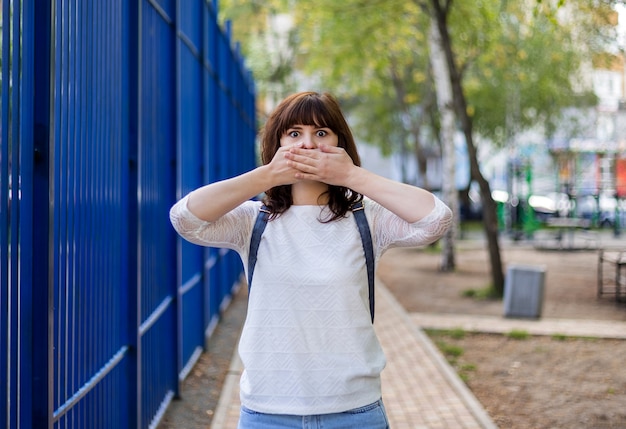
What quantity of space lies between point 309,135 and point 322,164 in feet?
0.51

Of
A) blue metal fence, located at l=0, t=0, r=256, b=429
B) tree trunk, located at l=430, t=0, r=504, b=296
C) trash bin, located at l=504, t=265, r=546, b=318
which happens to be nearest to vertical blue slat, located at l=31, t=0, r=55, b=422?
blue metal fence, located at l=0, t=0, r=256, b=429

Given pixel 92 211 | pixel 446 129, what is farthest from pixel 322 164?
pixel 446 129

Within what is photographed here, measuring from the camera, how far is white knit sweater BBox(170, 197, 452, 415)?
244 centimetres

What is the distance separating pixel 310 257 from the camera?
250 cm

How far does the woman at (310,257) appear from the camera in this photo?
2445mm

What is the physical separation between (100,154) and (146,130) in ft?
4.45

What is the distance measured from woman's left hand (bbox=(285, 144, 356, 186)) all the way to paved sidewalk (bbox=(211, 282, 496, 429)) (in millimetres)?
3823

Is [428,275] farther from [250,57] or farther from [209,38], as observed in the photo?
[250,57]

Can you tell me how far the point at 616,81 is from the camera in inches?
2005

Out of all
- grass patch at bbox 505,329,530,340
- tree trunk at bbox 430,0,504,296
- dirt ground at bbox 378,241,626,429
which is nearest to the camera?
dirt ground at bbox 378,241,626,429

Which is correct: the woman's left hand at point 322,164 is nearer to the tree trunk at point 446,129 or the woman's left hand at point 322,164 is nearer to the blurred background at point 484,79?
the blurred background at point 484,79

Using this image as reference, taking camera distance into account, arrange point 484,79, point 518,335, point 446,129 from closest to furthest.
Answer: point 518,335 < point 446,129 < point 484,79

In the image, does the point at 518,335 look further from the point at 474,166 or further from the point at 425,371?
the point at 474,166

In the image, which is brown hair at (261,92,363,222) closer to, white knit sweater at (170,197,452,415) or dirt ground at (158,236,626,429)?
white knit sweater at (170,197,452,415)
